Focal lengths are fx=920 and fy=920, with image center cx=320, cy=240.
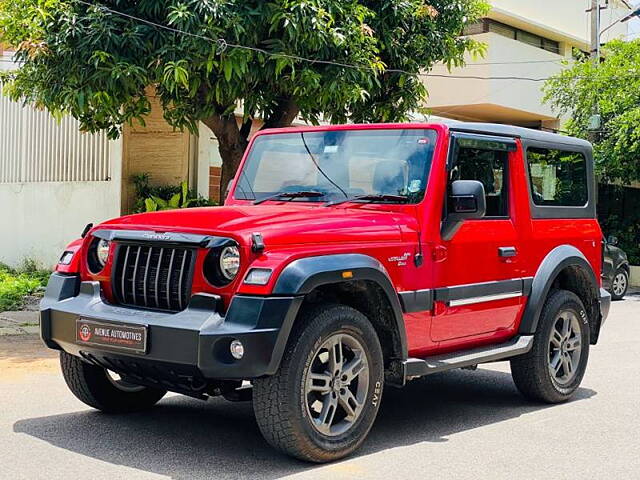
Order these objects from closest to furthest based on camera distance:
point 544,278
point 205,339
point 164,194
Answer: point 205,339 < point 544,278 < point 164,194

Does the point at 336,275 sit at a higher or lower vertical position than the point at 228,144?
lower

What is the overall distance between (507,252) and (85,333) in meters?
3.12

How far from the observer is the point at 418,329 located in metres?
6.07

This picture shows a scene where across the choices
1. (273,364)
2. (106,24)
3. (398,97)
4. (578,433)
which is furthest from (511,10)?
(273,364)

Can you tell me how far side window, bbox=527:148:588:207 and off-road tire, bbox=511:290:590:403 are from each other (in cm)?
79

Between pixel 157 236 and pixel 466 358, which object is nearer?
pixel 157 236

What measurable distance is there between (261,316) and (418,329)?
1467 mm

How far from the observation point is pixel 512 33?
2534 cm

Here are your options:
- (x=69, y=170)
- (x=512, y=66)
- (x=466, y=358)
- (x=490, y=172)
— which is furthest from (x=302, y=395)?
(x=512, y=66)

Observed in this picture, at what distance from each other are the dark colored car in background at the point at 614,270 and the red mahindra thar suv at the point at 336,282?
1054cm

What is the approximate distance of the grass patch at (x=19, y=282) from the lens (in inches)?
505

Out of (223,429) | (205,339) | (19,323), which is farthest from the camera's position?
(19,323)

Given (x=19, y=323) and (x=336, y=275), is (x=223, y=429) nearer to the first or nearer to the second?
(x=336, y=275)

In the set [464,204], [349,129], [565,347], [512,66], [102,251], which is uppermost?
[512,66]
